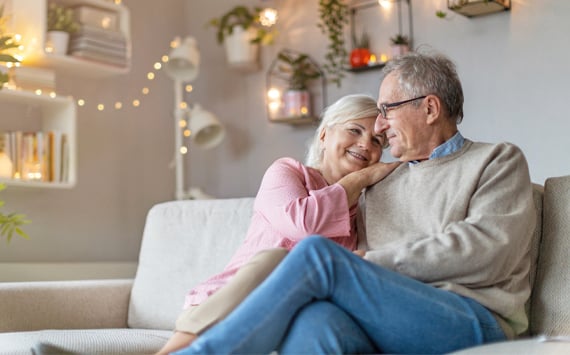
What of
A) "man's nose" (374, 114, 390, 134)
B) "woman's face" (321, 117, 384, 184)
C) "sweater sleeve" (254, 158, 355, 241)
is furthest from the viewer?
"woman's face" (321, 117, 384, 184)

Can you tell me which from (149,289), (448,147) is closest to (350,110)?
(448,147)

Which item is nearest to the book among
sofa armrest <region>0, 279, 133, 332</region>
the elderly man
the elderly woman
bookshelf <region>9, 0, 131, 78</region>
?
bookshelf <region>9, 0, 131, 78</region>

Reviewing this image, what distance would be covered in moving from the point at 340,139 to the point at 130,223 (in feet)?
7.17

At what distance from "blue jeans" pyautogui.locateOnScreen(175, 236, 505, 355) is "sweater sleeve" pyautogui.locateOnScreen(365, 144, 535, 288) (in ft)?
0.27

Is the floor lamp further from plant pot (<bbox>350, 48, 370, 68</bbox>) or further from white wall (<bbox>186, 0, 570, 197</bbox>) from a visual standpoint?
plant pot (<bbox>350, 48, 370, 68</bbox>)

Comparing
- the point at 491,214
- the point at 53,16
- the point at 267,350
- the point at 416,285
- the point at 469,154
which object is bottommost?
the point at 267,350

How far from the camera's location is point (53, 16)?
12.7ft

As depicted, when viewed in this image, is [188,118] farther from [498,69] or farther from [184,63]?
[498,69]

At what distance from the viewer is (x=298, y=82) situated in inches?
168

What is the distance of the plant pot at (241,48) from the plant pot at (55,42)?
3.31ft

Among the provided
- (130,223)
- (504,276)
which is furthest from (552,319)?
(130,223)

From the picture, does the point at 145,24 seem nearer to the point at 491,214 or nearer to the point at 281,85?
the point at 281,85

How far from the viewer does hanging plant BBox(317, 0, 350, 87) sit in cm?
411

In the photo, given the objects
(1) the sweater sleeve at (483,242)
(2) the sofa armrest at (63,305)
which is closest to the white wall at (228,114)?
(2) the sofa armrest at (63,305)
